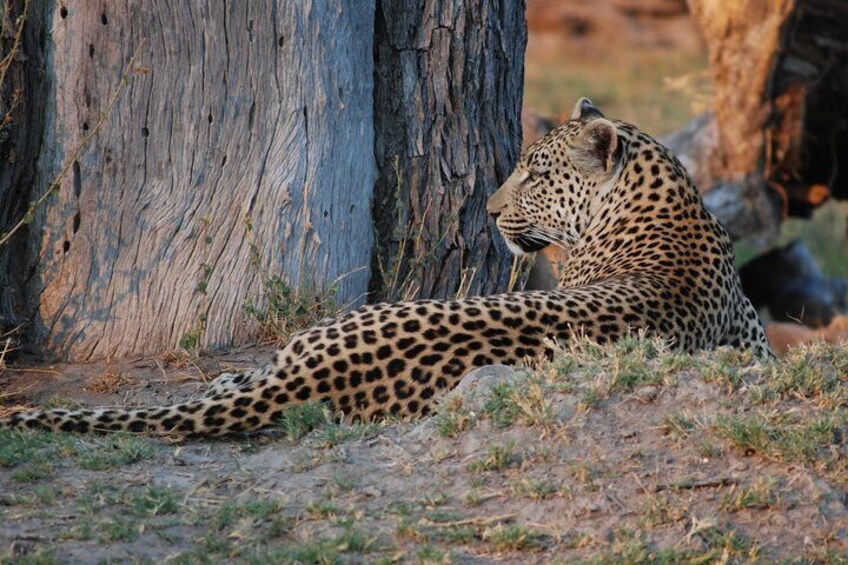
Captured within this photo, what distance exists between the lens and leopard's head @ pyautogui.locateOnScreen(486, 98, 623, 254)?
8312mm

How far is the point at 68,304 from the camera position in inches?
306

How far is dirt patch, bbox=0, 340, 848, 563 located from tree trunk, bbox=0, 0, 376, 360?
5.26 feet

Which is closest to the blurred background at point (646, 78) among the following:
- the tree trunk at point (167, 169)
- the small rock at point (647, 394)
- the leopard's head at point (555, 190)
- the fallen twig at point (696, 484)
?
the leopard's head at point (555, 190)

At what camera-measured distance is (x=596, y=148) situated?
823cm

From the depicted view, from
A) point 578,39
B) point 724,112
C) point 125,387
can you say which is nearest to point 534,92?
point 578,39

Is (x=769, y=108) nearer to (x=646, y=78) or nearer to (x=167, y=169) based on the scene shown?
(x=167, y=169)

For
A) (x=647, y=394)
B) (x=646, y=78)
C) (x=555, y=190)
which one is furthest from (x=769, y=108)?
(x=646, y=78)

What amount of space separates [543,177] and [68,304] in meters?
2.82

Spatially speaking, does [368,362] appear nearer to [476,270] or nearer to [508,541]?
[508,541]

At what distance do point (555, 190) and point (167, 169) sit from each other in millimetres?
2289

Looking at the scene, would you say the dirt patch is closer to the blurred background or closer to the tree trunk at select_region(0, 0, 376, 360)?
the tree trunk at select_region(0, 0, 376, 360)

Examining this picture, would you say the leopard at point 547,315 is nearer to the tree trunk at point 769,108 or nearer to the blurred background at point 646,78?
the tree trunk at point 769,108

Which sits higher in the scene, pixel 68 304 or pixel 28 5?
pixel 28 5

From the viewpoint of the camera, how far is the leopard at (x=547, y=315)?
6391mm
